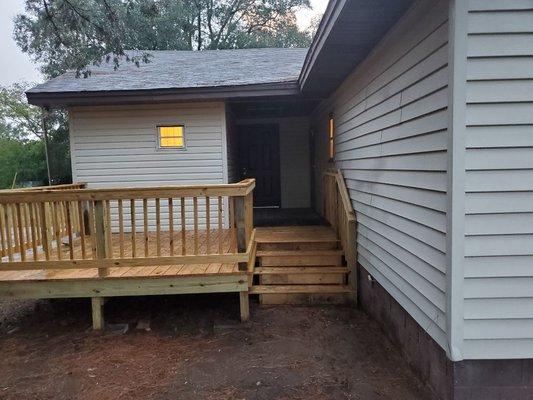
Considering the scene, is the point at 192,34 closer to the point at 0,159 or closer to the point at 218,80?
the point at 0,159

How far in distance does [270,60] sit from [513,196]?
680 cm

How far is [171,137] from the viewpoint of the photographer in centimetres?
667

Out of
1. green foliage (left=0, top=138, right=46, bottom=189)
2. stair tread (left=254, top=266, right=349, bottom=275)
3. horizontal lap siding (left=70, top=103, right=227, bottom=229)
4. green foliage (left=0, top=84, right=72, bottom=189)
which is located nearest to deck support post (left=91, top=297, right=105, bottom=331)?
stair tread (left=254, top=266, right=349, bottom=275)

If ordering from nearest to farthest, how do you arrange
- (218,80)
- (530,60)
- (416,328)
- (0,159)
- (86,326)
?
(530,60)
(416,328)
(86,326)
(218,80)
(0,159)

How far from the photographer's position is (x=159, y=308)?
451cm

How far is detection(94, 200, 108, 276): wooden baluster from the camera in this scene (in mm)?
3820

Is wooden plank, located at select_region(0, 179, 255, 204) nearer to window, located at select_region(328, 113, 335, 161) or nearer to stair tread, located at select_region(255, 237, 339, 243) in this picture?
stair tread, located at select_region(255, 237, 339, 243)

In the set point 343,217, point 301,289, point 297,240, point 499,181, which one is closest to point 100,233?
point 301,289

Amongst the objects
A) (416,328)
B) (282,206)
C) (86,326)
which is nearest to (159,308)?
(86,326)

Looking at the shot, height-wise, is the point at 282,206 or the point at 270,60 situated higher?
the point at 270,60

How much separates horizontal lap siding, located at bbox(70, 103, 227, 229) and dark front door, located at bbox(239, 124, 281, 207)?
7.75ft

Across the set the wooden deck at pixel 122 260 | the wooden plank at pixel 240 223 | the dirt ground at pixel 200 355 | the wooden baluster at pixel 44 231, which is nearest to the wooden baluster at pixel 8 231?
the wooden deck at pixel 122 260

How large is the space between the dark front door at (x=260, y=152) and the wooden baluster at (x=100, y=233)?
528cm

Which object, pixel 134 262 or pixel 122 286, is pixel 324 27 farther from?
pixel 122 286
